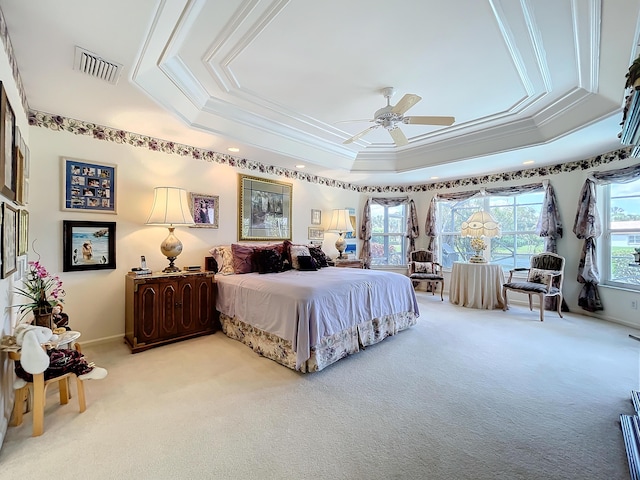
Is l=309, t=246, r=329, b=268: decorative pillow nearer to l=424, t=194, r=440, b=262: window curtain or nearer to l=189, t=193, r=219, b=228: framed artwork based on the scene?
l=189, t=193, r=219, b=228: framed artwork

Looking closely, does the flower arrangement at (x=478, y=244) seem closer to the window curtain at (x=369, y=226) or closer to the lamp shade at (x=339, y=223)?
the window curtain at (x=369, y=226)

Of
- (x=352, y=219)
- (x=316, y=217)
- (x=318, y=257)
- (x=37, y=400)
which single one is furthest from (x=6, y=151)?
(x=352, y=219)

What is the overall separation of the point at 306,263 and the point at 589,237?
444 cm

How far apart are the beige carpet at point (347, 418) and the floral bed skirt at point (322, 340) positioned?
0.31 ft

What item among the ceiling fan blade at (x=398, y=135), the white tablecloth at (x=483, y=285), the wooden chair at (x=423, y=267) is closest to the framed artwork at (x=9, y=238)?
the ceiling fan blade at (x=398, y=135)

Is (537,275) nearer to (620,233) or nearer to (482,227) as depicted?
(482,227)

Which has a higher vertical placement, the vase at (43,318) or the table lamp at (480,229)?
the table lamp at (480,229)

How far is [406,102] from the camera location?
2590 millimetres

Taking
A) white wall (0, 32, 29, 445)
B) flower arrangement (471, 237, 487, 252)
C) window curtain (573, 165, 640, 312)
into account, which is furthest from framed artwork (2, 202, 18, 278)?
window curtain (573, 165, 640, 312)

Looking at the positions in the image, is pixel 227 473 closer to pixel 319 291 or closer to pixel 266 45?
pixel 319 291

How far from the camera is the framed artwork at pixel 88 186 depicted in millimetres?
3023

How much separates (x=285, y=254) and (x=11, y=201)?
286 cm

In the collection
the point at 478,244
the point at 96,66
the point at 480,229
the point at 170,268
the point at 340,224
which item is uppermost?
the point at 96,66

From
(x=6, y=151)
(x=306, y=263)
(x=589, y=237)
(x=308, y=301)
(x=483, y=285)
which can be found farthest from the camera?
(x=483, y=285)
